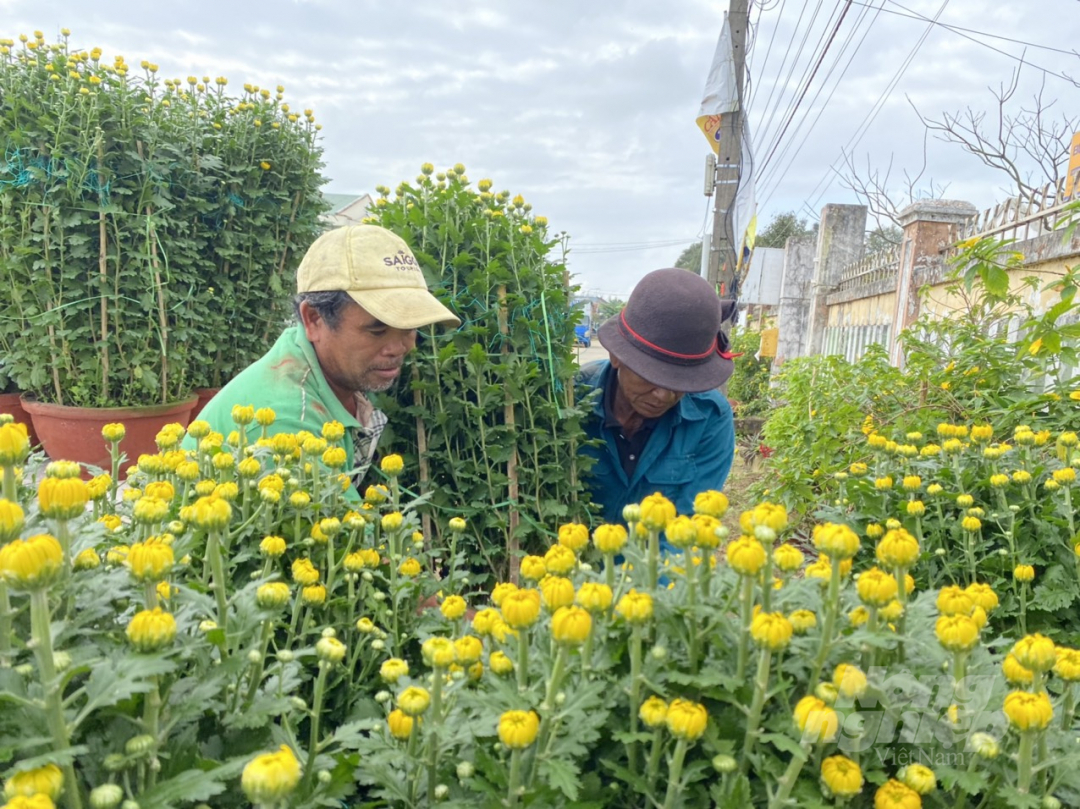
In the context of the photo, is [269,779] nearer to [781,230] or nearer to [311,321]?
[311,321]

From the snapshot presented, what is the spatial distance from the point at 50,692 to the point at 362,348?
72.9 inches

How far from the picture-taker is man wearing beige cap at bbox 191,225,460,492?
2211mm

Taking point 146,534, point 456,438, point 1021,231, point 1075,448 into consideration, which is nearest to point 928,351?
point 1075,448

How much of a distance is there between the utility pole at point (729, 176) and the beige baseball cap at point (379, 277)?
5625 millimetres

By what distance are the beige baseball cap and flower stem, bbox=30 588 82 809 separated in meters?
1.61

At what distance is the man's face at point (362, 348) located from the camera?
A: 2.33 meters

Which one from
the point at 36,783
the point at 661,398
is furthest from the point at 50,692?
the point at 661,398

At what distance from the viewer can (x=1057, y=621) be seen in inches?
68.9

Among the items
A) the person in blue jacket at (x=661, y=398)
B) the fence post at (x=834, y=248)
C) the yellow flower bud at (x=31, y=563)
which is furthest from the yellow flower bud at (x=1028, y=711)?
the fence post at (x=834, y=248)

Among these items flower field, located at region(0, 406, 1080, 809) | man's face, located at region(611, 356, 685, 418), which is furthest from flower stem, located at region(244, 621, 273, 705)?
man's face, located at region(611, 356, 685, 418)

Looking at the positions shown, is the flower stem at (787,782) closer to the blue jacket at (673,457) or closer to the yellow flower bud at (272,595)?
the yellow flower bud at (272,595)

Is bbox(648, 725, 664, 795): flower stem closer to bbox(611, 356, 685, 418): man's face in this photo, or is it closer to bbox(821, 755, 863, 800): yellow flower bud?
bbox(821, 755, 863, 800): yellow flower bud

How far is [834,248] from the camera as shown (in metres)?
11.8

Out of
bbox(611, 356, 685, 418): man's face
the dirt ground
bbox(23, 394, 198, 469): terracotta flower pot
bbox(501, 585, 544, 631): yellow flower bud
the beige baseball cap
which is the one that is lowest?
the dirt ground
